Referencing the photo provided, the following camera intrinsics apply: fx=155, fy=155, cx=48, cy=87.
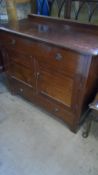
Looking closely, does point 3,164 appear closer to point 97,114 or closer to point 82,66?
point 97,114

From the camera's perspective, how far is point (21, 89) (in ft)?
5.91

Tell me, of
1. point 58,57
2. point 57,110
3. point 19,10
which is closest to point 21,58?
point 58,57

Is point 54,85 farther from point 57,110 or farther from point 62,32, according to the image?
point 62,32

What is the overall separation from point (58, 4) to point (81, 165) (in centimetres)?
174

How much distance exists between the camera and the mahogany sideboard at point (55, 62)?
115 centimetres

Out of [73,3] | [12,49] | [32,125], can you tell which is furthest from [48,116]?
[73,3]

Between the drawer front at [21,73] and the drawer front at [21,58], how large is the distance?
56 mm

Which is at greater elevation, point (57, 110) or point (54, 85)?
point (54, 85)

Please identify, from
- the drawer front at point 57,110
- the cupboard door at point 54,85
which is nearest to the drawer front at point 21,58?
the cupboard door at point 54,85

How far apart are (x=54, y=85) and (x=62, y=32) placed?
49 centimetres

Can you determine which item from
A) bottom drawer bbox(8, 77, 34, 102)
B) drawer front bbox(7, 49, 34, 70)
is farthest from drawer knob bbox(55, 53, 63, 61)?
bottom drawer bbox(8, 77, 34, 102)

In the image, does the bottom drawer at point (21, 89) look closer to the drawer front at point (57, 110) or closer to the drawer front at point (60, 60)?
the drawer front at point (57, 110)

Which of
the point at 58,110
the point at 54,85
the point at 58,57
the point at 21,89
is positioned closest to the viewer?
the point at 58,57

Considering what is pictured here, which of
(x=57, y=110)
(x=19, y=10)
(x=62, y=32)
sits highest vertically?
(x=19, y=10)
